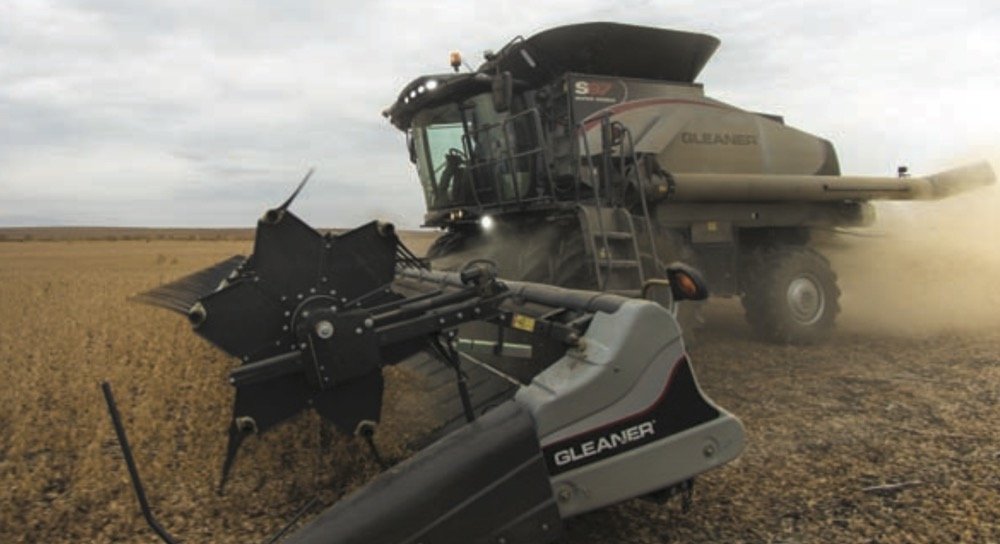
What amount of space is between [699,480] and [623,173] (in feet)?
10.6

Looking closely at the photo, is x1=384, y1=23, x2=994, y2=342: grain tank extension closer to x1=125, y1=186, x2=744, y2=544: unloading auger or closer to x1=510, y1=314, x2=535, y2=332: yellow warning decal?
x1=510, y1=314, x2=535, y2=332: yellow warning decal

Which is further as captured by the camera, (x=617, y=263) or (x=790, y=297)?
(x=790, y=297)

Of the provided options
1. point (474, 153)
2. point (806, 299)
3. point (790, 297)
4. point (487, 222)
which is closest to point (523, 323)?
point (487, 222)

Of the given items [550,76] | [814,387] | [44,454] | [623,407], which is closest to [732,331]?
[814,387]

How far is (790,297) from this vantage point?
23.1 ft

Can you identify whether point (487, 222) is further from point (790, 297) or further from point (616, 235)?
point (790, 297)

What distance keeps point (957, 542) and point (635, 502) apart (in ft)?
3.68

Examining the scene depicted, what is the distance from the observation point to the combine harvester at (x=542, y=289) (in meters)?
2.21

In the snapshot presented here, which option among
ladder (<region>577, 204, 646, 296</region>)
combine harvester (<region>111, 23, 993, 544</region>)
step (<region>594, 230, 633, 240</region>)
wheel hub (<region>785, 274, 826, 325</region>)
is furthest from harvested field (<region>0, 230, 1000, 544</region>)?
step (<region>594, 230, 633, 240</region>)

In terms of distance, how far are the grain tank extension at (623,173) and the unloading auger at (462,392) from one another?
9.75ft

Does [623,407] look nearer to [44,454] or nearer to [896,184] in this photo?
[44,454]

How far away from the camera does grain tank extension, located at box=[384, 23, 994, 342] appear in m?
5.90

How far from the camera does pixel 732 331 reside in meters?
7.79

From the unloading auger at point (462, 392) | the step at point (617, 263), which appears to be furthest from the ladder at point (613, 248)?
the unloading auger at point (462, 392)
